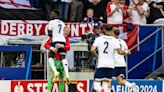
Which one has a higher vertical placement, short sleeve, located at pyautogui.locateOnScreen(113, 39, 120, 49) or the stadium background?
short sleeve, located at pyautogui.locateOnScreen(113, 39, 120, 49)

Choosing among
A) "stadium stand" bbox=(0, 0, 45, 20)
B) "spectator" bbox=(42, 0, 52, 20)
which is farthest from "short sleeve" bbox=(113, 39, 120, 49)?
"stadium stand" bbox=(0, 0, 45, 20)

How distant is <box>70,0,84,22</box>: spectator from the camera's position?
18188mm

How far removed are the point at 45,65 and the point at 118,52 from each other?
3393 millimetres

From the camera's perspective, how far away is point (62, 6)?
1827 cm

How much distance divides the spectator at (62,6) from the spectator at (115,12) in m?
1.38

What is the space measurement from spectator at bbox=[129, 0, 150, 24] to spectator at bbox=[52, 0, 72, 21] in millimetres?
1706

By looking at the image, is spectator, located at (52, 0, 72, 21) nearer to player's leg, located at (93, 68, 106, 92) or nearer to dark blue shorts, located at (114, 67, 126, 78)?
dark blue shorts, located at (114, 67, 126, 78)

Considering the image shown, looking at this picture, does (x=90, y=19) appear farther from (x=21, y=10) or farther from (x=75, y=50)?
(x=21, y=10)

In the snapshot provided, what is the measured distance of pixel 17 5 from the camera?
18.8m

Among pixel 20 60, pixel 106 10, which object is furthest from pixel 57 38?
pixel 106 10

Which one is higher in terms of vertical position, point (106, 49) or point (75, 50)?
point (106, 49)

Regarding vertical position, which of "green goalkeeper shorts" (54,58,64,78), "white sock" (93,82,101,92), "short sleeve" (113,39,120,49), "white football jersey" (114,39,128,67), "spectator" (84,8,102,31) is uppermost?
"spectator" (84,8,102,31)

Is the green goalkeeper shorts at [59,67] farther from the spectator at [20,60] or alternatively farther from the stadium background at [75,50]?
the spectator at [20,60]

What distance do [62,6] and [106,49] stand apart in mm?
4462
